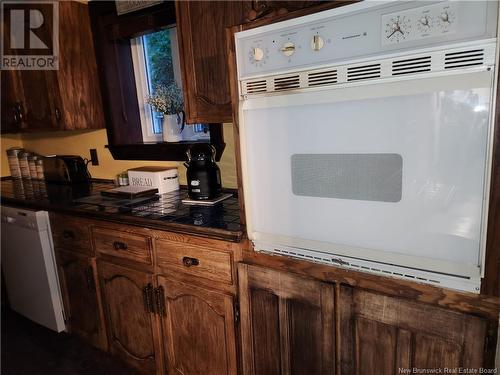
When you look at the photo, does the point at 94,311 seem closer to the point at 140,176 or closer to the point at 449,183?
the point at 140,176

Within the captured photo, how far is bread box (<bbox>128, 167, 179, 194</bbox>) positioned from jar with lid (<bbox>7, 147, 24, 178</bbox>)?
4.85 ft

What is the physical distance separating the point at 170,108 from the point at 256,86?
1.13m

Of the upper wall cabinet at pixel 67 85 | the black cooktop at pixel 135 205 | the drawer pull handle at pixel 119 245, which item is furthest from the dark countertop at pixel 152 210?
the upper wall cabinet at pixel 67 85

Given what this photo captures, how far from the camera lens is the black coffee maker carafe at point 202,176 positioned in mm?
1707

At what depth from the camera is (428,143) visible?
0.83 m

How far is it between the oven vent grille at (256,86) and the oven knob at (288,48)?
104 millimetres

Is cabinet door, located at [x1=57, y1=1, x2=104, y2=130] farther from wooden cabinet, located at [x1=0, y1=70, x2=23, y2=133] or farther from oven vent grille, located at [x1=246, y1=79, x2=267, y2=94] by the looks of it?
oven vent grille, located at [x1=246, y1=79, x2=267, y2=94]

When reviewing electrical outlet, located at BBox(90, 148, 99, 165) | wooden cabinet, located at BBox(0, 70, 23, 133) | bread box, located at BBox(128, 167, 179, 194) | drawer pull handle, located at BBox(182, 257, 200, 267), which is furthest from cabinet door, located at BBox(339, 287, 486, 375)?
wooden cabinet, located at BBox(0, 70, 23, 133)

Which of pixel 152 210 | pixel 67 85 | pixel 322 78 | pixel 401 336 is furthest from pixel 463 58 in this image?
pixel 67 85

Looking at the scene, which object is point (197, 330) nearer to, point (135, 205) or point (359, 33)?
Result: point (135, 205)

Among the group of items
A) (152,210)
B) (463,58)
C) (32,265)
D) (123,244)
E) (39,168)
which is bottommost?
(32,265)

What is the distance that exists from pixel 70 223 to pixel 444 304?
1.73m

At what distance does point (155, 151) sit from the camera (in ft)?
7.09

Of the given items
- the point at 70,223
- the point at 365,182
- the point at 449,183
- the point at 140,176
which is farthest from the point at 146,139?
the point at 449,183
